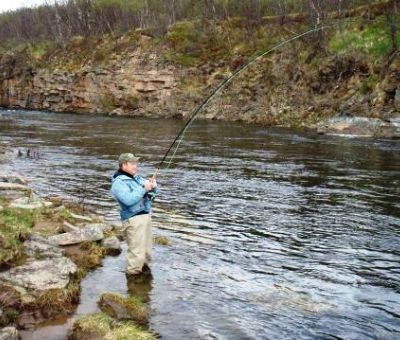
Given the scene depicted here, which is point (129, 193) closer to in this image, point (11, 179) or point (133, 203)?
point (133, 203)

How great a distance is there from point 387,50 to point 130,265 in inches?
1466

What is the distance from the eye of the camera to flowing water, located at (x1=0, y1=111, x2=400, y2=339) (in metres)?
6.84

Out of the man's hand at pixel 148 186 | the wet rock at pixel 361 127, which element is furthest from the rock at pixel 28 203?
the wet rock at pixel 361 127

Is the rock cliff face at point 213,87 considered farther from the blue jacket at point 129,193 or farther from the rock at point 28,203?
the blue jacket at point 129,193

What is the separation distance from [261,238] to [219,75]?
45.5 m

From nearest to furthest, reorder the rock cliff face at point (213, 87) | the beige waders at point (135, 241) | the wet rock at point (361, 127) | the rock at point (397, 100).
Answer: the beige waders at point (135, 241)
the wet rock at point (361, 127)
the rock at point (397, 100)
the rock cliff face at point (213, 87)

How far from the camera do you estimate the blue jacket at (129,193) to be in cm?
805

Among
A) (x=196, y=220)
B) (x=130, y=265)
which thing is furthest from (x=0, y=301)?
(x=196, y=220)

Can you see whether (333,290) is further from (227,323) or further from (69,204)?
(69,204)

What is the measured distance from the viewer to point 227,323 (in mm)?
6684

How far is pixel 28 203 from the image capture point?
37.7 ft

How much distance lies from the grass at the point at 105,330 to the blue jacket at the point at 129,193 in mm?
2071

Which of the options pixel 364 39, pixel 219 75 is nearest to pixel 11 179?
pixel 364 39

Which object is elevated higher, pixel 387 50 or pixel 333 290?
pixel 387 50
